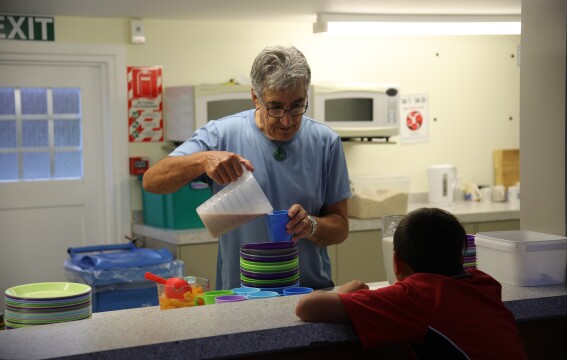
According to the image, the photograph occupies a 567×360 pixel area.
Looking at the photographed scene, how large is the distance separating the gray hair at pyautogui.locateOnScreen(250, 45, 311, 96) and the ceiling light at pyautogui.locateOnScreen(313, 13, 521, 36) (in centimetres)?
226

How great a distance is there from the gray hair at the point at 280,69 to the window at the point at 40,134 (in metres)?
2.70

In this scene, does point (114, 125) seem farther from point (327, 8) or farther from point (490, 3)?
point (490, 3)

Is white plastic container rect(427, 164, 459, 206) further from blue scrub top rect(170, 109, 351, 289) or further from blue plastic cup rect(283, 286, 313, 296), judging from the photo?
blue plastic cup rect(283, 286, 313, 296)

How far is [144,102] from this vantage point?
4.86 metres

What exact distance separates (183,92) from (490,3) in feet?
6.16

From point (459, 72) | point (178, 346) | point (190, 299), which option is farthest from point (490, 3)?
point (178, 346)

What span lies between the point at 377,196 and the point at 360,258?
0.42 meters

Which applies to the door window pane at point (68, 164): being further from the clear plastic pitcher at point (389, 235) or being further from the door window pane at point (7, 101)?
the clear plastic pitcher at point (389, 235)

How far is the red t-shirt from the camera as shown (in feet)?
5.49

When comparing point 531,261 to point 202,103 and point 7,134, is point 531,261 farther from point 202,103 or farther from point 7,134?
point 7,134

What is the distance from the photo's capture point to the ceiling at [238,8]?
418cm

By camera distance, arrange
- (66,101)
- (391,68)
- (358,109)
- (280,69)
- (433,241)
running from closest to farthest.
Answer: (433,241) → (280,69) → (66,101) → (358,109) → (391,68)

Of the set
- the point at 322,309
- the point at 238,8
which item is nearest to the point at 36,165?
the point at 238,8

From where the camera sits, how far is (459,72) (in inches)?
226
